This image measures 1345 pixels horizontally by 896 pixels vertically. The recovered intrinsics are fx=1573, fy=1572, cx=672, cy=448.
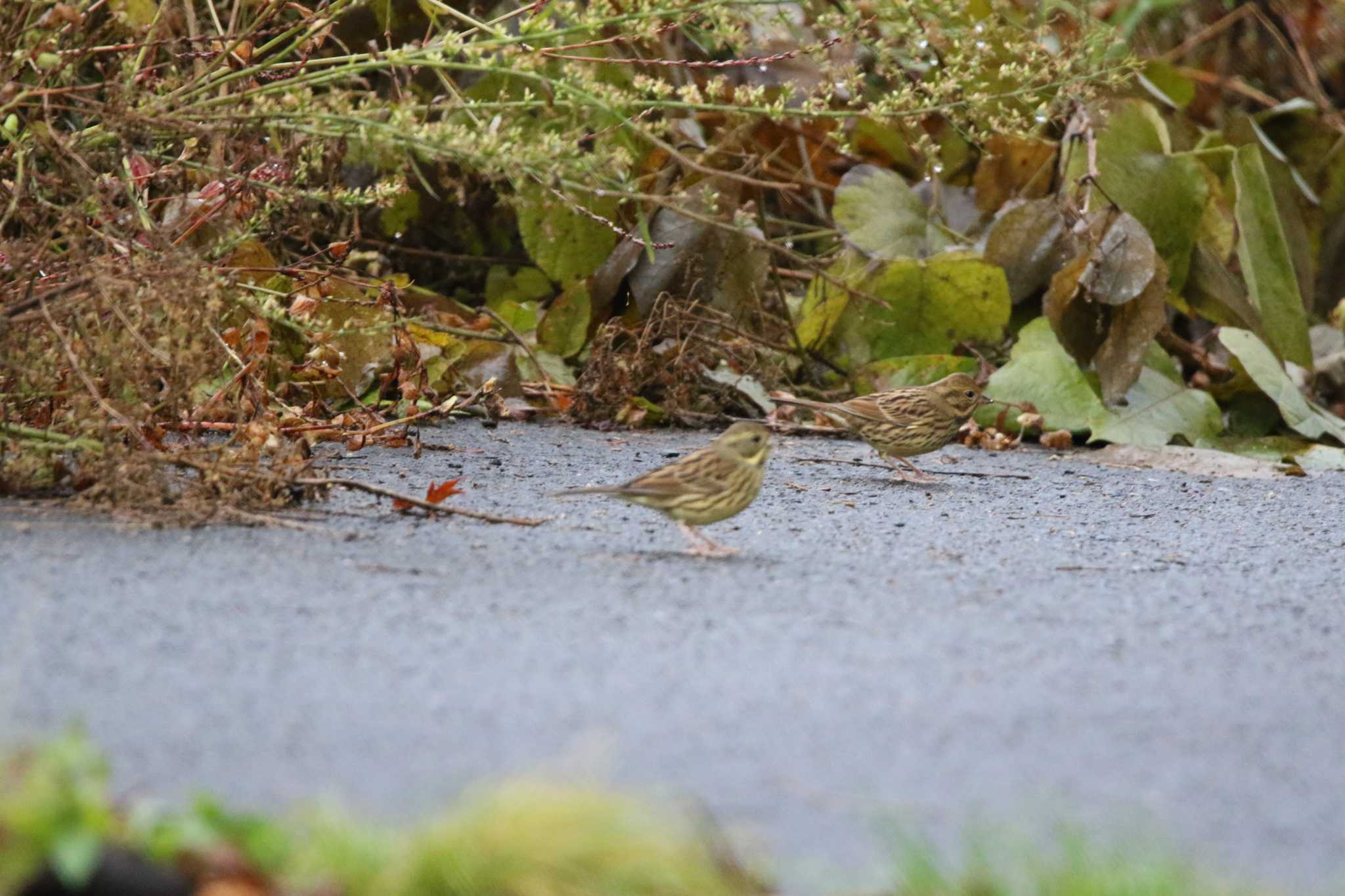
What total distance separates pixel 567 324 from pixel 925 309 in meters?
1.74

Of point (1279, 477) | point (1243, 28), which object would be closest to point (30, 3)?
point (1279, 477)

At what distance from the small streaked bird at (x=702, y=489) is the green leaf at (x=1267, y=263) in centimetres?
446

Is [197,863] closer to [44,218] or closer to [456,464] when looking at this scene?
[44,218]

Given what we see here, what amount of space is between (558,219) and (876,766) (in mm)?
5383

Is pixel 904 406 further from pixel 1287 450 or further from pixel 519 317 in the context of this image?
pixel 1287 450

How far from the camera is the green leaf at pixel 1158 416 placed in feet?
23.2

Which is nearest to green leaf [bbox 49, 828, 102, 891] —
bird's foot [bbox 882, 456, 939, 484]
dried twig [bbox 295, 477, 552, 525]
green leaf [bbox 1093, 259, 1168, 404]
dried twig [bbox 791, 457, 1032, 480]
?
dried twig [bbox 295, 477, 552, 525]

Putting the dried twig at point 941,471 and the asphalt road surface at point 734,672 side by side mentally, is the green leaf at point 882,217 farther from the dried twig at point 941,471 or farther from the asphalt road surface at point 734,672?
the asphalt road surface at point 734,672

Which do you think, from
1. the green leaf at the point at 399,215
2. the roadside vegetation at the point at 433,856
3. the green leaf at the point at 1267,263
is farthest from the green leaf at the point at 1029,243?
the roadside vegetation at the point at 433,856

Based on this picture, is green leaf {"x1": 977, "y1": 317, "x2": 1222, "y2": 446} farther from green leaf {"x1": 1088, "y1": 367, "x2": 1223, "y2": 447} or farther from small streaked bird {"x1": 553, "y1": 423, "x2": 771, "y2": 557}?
small streaked bird {"x1": 553, "y1": 423, "x2": 771, "y2": 557}

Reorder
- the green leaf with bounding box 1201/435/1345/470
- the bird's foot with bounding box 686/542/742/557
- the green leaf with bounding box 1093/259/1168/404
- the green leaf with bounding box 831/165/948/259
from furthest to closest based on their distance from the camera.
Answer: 1. the green leaf with bounding box 831/165/948/259
2. the green leaf with bounding box 1093/259/1168/404
3. the green leaf with bounding box 1201/435/1345/470
4. the bird's foot with bounding box 686/542/742/557

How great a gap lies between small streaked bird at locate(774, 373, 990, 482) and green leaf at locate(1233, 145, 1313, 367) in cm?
227

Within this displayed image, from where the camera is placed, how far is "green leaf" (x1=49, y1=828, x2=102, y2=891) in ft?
6.20

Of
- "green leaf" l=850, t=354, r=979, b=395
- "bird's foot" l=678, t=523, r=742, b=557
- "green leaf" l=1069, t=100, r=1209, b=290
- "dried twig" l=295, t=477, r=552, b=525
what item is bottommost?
"green leaf" l=850, t=354, r=979, b=395
